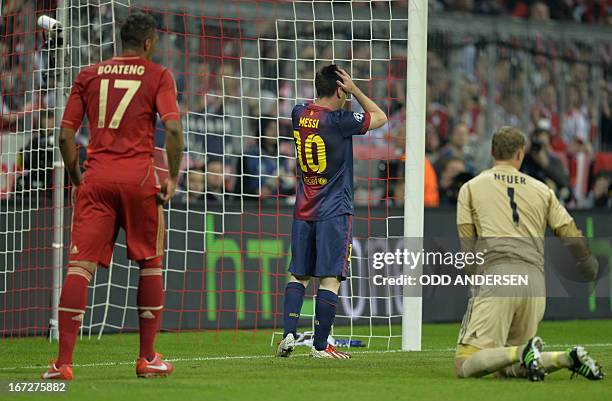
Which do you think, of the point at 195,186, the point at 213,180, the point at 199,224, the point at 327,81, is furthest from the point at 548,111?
the point at 327,81

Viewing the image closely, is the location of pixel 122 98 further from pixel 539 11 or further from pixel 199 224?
pixel 539 11

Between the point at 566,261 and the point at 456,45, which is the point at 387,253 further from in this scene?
the point at 456,45

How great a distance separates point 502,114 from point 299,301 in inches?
436

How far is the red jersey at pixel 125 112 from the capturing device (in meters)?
7.36

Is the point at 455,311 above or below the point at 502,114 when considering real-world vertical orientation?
below

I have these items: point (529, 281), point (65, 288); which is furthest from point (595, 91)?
point (65, 288)

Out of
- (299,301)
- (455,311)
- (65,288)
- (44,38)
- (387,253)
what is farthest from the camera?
(455,311)

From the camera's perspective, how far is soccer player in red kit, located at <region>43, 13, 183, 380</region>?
734 cm

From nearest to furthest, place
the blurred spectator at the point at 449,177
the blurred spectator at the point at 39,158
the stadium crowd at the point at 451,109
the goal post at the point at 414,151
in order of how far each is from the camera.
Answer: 1. the goal post at the point at 414,151
2. the blurred spectator at the point at 39,158
3. the stadium crowd at the point at 451,109
4. the blurred spectator at the point at 449,177

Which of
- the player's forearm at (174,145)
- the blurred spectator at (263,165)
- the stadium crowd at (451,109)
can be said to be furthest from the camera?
the stadium crowd at (451,109)

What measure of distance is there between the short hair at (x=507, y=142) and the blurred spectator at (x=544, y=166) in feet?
30.5

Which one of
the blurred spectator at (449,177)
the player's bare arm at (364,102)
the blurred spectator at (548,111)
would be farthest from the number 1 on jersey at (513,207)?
the blurred spectator at (548,111)

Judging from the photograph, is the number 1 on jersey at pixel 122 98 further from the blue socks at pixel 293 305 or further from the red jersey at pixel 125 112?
the blue socks at pixel 293 305

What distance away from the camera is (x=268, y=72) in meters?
17.1
